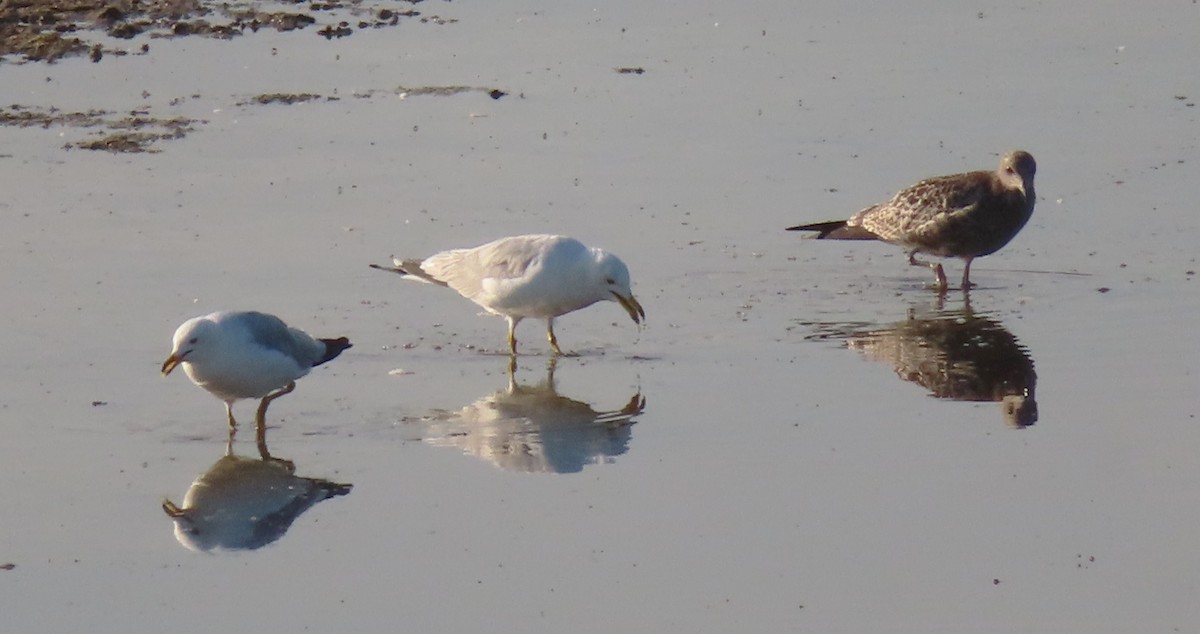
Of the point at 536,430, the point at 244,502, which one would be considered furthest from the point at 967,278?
the point at 244,502

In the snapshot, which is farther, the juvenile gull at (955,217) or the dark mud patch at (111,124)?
the dark mud patch at (111,124)

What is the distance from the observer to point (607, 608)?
7.66 m

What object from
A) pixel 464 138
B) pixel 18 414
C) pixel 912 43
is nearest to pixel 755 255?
pixel 464 138

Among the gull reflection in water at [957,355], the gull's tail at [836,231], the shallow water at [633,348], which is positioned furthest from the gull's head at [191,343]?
the gull's tail at [836,231]

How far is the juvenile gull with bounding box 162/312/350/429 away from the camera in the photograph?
9750 mm

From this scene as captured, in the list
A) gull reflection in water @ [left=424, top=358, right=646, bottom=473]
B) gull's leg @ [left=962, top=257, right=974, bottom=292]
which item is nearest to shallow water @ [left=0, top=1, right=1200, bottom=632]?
gull reflection in water @ [left=424, top=358, right=646, bottom=473]

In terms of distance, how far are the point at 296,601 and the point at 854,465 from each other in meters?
2.79

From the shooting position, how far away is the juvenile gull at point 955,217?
13508 mm

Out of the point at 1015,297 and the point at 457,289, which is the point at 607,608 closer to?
the point at 457,289

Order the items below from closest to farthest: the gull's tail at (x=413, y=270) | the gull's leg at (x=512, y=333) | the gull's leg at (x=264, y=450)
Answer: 1. the gull's leg at (x=264, y=450)
2. the gull's leg at (x=512, y=333)
3. the gull's tail at (x=413, y=270)

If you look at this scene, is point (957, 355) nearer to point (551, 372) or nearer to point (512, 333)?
point (551, 372)

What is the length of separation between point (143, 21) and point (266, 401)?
40.8 feet

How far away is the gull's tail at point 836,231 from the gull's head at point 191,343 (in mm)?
5040

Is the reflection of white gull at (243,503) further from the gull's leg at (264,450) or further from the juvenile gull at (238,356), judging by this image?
the juvenile gull at (238,356)
